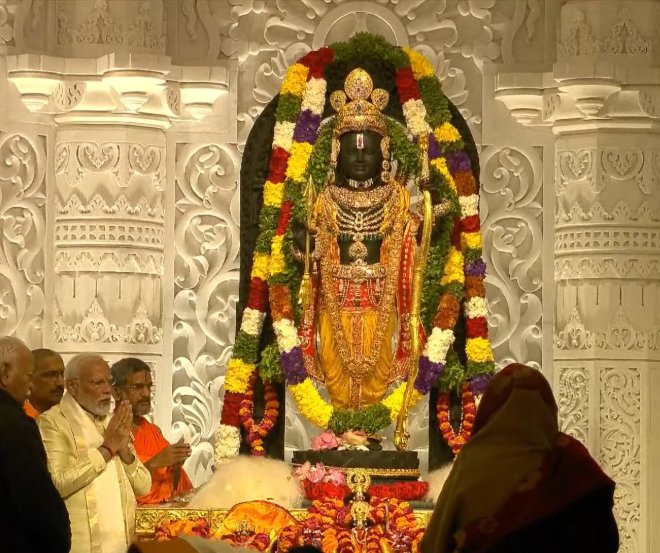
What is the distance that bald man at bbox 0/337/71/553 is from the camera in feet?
21.7

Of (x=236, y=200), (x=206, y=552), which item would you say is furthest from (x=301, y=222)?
(x=206, y=552)

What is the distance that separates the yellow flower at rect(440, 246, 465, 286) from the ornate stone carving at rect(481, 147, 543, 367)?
54cm

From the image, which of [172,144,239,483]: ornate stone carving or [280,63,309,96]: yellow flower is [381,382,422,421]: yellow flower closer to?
[172,144,239,483]: ornate stone carving

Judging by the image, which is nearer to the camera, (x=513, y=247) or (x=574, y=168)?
(x=574, y=168)

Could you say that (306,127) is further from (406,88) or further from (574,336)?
(574,336)

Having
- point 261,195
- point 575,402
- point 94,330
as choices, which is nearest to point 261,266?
point 261,195

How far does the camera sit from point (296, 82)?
10398mm

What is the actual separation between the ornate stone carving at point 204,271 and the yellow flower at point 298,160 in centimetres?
57

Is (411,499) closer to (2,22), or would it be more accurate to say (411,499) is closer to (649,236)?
(649,236)

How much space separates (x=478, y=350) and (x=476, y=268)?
0.41m

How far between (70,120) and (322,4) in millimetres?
1494

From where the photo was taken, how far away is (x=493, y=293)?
10820mm

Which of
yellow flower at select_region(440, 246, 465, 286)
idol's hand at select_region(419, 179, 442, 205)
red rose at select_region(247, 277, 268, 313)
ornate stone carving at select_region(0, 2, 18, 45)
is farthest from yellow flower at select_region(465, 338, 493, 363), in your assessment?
ornate stone carving at select_region(0, 2, 18, 45)

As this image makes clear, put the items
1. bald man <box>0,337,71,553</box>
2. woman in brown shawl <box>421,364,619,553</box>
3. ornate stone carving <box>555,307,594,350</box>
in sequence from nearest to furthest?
woman in brown shawl <box>421,364,619,553</box>
bald man <box>0,337,71,553</box>
ornate stone carving <box>555,307,594,350</box>
